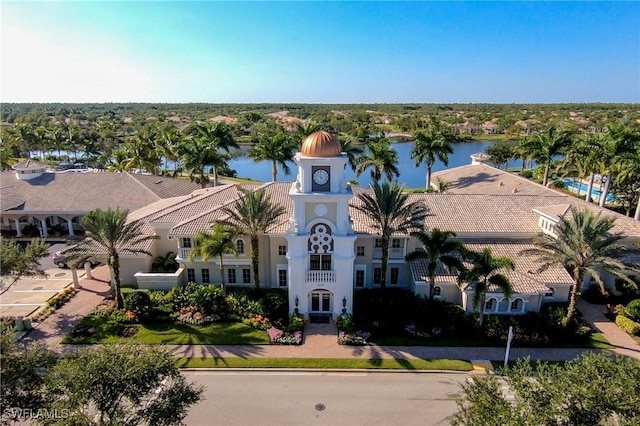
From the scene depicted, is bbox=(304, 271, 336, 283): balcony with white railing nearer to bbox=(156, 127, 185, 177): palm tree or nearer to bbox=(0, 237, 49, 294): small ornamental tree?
bbox=(0, 237, 49, 294): small ornamental tree

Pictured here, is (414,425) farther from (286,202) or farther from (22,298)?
(22,298)

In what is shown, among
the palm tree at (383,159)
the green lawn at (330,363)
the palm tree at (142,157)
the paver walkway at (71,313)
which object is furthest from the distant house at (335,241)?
the palm tree at (142,157)

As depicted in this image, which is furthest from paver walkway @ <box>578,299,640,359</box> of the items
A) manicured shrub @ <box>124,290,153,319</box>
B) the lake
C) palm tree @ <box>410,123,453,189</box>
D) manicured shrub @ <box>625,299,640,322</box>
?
the lake

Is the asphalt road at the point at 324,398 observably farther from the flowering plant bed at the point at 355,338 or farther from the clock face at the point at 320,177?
the clock face at the point at 320,177

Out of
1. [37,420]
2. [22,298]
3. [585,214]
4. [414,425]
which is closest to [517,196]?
[585,214]

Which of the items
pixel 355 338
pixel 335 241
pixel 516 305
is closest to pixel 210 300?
pixel 335 241

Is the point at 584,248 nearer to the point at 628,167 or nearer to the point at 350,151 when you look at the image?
the point at 628,167
